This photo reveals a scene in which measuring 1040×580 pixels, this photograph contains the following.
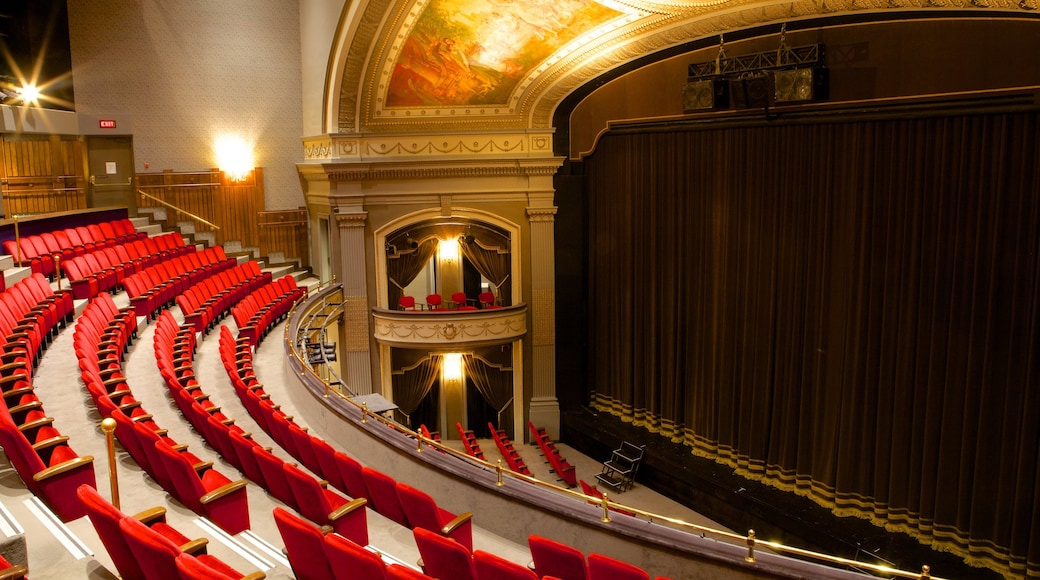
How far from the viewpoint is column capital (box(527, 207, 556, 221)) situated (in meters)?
7.86

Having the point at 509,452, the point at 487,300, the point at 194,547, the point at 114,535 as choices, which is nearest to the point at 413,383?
the point at 487,300

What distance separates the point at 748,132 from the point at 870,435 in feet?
7.75

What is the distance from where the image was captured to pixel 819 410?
5.88m

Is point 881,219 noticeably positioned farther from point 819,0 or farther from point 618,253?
point 618,253

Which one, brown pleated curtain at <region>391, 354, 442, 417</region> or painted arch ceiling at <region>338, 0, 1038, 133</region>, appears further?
brown pleated curtain at <region>391, 354, 442, 417</region>

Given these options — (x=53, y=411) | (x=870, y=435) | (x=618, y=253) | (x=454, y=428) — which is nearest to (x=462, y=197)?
(x=618, y=253)

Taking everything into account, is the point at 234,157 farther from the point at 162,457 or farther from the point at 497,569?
the point at 497,569

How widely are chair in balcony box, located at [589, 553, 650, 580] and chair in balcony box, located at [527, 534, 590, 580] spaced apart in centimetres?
3

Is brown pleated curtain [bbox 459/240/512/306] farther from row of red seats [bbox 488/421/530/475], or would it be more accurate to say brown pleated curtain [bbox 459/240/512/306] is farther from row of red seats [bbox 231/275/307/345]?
row of red seats [bbox 231/275/307/345]

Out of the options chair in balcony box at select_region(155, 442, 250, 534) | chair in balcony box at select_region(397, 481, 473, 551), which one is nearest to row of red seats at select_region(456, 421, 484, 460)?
chair in balcony box at select_region(397, 481, 473, 551)

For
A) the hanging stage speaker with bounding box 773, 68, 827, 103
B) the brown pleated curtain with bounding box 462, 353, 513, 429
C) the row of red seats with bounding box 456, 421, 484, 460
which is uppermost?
the hanging stage speaker with bounding box 773, 68, 827, 103

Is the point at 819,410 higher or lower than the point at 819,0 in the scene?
lower

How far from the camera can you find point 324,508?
281cm

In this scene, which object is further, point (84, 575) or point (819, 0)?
point (819, 0)
